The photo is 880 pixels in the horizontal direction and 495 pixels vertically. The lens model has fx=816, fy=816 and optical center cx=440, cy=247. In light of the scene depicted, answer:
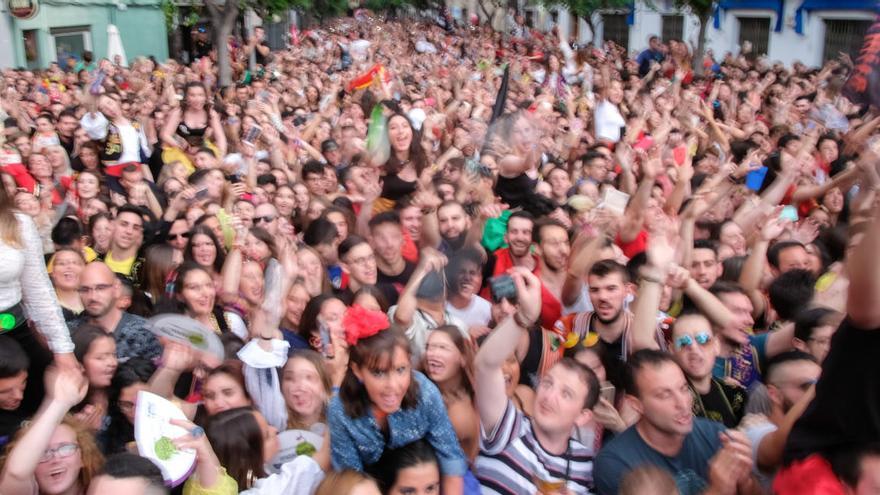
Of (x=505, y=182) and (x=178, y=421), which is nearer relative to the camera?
(x=178, y=421)

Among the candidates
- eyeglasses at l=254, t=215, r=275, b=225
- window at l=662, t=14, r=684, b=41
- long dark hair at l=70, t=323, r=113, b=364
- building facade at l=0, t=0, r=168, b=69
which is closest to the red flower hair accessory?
long dark hair at l=70, t=323, r=113, b=364

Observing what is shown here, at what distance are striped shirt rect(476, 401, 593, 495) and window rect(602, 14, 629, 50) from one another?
2751cm

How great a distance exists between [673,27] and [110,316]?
24520mm

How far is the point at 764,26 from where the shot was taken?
2153 centimetres

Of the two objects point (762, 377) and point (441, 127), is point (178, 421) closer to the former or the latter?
point (762, 377)

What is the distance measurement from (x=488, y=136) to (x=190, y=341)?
369cm

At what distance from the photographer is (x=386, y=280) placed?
4.36 metres

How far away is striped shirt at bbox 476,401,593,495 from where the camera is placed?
100 inches

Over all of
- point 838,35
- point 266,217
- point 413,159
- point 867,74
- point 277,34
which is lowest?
point 266,217

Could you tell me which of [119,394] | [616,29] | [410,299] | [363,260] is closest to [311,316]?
[410,299]

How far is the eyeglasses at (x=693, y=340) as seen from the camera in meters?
3.03

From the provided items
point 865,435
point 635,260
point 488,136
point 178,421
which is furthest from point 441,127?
point 865,435

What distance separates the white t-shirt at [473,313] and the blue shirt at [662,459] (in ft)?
4.44

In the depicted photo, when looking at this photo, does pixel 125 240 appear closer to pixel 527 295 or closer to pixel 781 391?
pixel 527 295
